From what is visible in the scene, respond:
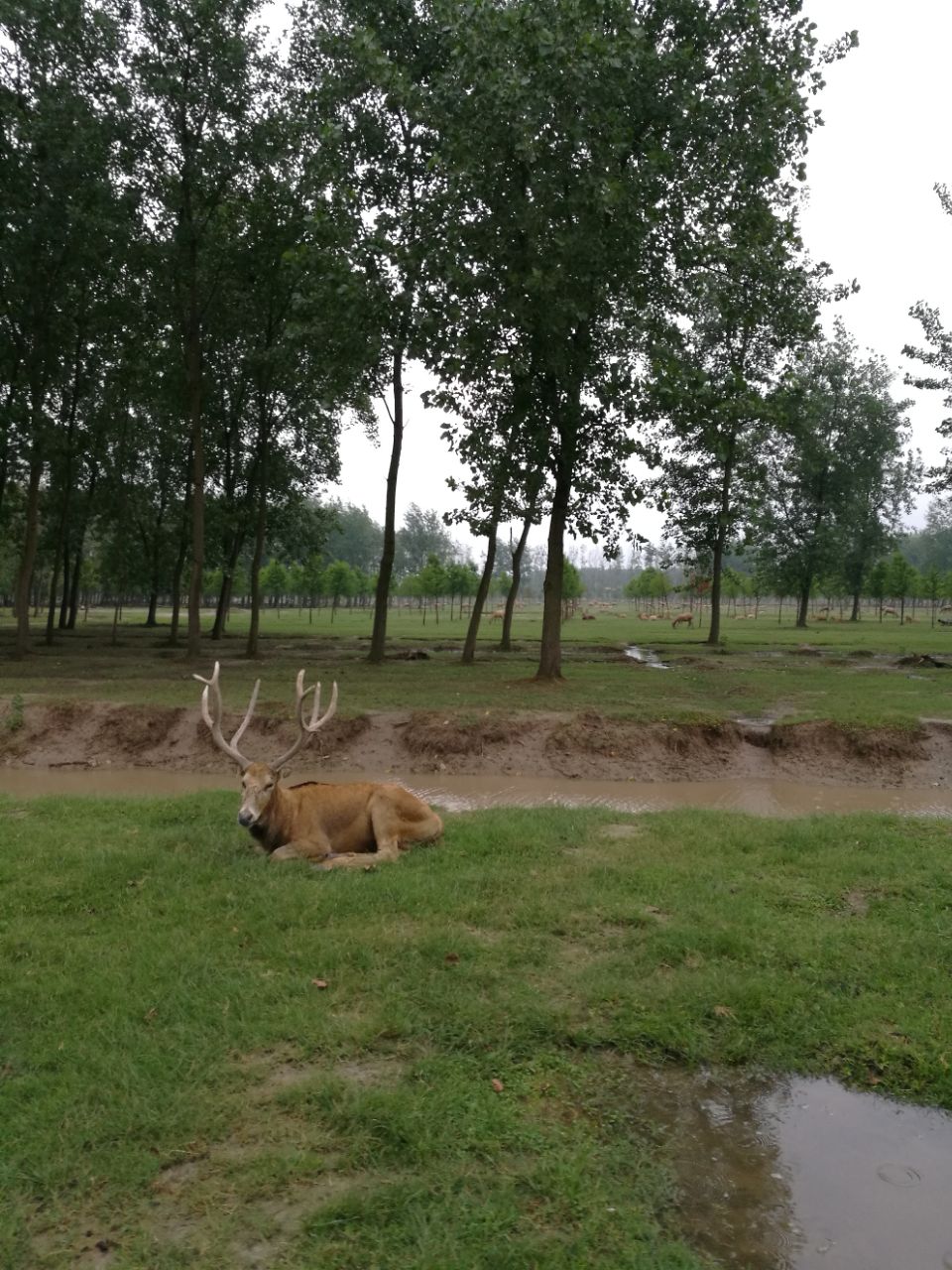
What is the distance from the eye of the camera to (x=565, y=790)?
45.0 feet

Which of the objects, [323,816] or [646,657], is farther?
[646,657]

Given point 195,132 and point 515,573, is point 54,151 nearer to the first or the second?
point 195,132

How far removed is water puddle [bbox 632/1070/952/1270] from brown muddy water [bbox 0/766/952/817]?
7.55 meters

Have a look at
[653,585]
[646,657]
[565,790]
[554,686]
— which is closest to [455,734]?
[565,790]

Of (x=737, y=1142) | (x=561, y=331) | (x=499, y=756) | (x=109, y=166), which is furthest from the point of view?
(x=109, y=166)

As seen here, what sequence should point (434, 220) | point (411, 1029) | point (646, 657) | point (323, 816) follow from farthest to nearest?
point (646, 657)
point (434, 220)
point (323, 816)
point (411, 1029)

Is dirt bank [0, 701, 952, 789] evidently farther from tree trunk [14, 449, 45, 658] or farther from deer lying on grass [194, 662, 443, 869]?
tree trunk [14, 449, 45, 658]

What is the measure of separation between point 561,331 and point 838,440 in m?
34.9

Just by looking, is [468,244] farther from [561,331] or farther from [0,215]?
[0,215]

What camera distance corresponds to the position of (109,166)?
72.9ft

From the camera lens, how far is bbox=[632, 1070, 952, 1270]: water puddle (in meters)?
3.55

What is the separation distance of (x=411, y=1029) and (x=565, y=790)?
8990 millimetres

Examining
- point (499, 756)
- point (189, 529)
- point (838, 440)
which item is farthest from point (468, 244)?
point (838, 440)

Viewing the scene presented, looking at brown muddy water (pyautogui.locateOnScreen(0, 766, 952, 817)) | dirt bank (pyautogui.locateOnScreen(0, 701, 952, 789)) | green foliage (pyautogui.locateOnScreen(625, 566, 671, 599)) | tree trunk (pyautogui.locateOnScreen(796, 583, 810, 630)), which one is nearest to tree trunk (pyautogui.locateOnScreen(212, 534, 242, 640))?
dirt bank (pyautogui.locateOnScreen(0, 701, 952, 789))
